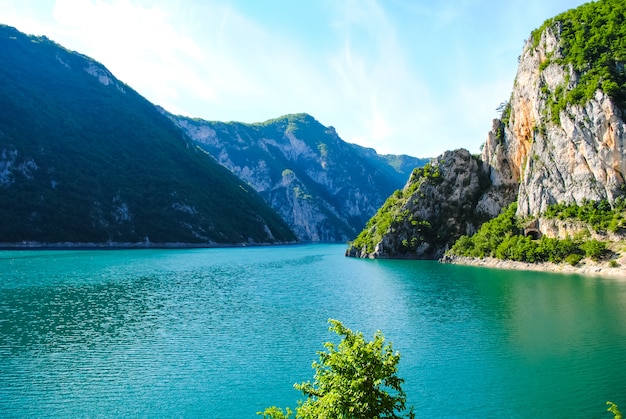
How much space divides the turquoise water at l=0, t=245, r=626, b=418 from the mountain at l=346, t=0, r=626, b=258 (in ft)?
108

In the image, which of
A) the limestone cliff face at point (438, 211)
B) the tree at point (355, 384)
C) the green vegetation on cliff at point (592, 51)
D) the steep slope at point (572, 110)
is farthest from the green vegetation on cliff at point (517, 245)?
the tree at point (355, 384)

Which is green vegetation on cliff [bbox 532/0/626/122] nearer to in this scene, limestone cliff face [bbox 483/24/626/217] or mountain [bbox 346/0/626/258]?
mountain [bbox 346/0/626/258]

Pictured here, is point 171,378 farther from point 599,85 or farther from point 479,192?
point 479,192

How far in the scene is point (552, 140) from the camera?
100 meters

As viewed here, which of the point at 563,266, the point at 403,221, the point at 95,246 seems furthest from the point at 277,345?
the point at 95,246

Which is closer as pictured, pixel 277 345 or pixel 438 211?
pixel 277 345

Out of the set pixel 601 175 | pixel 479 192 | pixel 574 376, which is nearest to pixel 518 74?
pixel 479 192

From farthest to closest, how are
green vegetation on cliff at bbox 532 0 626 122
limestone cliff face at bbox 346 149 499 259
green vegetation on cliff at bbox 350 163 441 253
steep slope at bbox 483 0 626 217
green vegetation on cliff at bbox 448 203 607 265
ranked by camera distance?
1. green vegetation on cliff at bbox 350 163 441 253
2. limestone cliff face at bbox 346 149 499 259
3. green vegetation on cliff at bbox 532 0 626 122
4. steep slope at bbox 483 0 626 217
5. green vegetation on cliff at bbox 448 203 607 265

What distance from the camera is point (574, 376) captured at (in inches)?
1054

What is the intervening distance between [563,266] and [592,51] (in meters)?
48.1

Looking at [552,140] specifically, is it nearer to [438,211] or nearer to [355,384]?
[438,211]

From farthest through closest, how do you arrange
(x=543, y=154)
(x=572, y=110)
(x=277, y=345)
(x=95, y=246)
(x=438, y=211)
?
1. (x=95, y=246)
2. (x=438, y=211)
3. (x=543, y=154)
4. (x=572, y=110)
5. (x=277, y=345)

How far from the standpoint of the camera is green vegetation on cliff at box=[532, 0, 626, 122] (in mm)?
89812

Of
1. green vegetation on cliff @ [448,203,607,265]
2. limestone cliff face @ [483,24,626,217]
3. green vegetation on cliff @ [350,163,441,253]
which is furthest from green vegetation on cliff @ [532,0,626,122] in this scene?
green vegetation on cliff @ [350,163,441,253]
